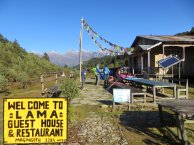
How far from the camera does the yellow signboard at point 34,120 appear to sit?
4355 mm

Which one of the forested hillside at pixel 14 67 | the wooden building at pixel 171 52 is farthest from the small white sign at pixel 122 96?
the wooden building at pixel 171 52

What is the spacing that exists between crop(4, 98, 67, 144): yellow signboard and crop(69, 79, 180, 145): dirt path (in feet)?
9.92

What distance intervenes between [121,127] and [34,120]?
185 inches

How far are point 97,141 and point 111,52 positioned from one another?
23814 millimetres

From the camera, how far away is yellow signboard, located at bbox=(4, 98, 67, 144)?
436 centimetres

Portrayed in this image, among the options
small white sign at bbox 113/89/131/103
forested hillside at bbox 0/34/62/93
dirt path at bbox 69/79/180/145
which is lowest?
dirt path at bbox 69/79/180/145

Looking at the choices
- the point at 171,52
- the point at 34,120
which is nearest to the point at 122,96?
the point at 34,120

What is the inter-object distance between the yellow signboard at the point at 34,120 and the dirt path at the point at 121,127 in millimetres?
3022

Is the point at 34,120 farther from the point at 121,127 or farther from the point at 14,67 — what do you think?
the point at 14,67

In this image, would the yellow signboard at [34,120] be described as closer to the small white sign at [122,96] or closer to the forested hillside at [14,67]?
the small white sign at [122,96]

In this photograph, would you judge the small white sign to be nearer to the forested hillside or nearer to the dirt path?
the dirt path

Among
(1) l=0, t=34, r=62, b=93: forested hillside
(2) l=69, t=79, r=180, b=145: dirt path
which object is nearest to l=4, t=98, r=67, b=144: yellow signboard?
(2) l=69, t=79, r=180, b=145: dirt path

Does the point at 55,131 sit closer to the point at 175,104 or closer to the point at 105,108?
the point at 175,104

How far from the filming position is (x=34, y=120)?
4.41 m
